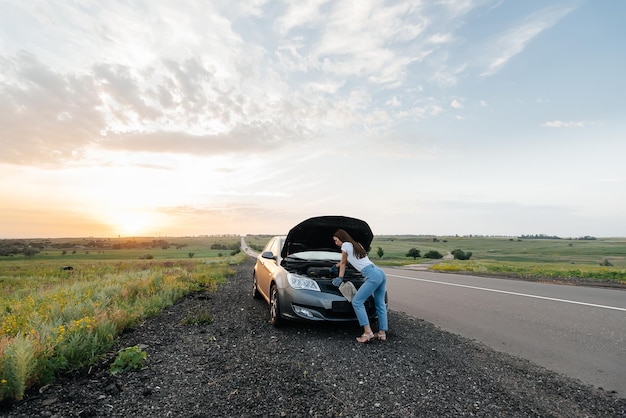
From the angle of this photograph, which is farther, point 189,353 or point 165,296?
point 165,296

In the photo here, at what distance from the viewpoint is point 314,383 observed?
4.08m

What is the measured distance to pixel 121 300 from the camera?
862 centimetres

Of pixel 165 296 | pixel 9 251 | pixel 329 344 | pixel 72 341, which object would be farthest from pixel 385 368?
pixel 9 251

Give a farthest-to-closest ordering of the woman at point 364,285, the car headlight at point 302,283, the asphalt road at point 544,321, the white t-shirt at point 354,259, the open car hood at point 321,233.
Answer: the open car hood at point 321,233
the car headlight at point 302,283
the white t-shirt at point 354,259
the woman at point 364,285
the asphalt road at point 544,321

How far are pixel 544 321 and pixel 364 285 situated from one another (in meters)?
4.46

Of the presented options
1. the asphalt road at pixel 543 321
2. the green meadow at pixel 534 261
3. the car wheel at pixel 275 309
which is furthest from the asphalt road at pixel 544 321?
the green meadow at pixel 534 261

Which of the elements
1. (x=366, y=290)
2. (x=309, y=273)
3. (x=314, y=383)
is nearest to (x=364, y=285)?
(x=366, y=290)

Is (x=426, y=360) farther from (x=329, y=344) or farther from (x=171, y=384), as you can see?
(x=171, y=384)

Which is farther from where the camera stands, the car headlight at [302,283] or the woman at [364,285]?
the car headlight at [302,283]

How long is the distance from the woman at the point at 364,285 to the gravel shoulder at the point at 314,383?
245 mm

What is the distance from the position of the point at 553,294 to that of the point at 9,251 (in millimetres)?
102007

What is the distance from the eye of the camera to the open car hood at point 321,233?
7633mm

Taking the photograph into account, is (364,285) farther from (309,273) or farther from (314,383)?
(314,383)

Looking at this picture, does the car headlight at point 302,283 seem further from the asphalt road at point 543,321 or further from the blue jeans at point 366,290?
the asphalt road at point 543,321
